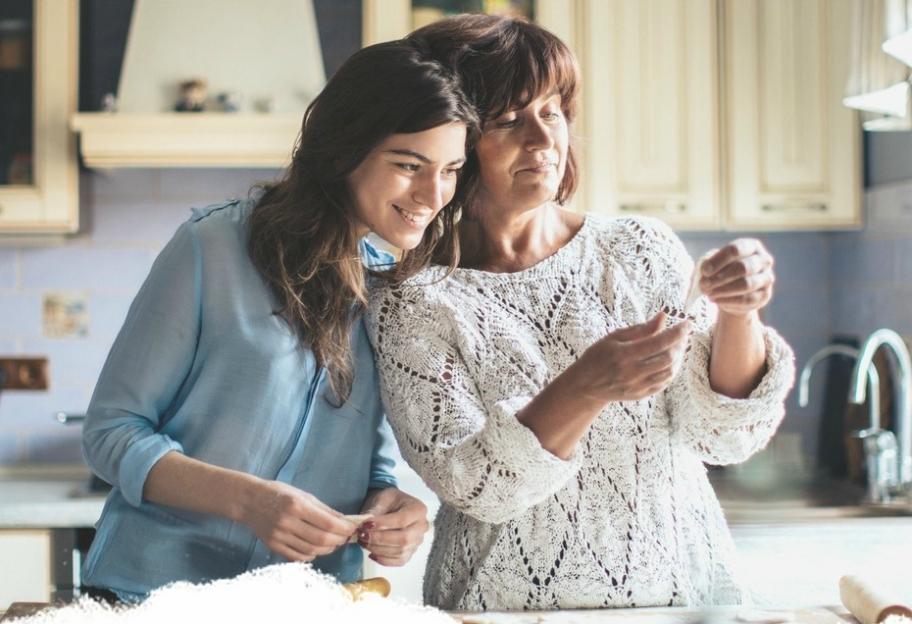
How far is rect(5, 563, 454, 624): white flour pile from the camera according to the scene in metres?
0.99

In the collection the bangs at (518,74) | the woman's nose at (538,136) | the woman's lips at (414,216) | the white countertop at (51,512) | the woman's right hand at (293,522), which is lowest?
the white countertop at (51,512)

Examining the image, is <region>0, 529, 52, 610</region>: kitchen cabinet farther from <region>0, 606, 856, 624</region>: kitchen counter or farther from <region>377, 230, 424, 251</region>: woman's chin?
<region>377, 230, 424, 251</region>: woman's chin

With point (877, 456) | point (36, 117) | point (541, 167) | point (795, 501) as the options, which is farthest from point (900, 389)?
point (36, 117)

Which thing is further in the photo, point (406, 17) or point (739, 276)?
point (406, 17)

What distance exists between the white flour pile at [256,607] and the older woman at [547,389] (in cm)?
21

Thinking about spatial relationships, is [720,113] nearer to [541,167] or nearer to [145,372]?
[541,167]

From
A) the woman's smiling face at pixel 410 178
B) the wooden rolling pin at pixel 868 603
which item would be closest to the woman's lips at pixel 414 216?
the woman's smiling face at pixel 410 178

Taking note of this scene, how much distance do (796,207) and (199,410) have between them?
1752 millimetres

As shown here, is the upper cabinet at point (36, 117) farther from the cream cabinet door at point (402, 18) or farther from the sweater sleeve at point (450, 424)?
the sweater sleeve at point (450, 424)

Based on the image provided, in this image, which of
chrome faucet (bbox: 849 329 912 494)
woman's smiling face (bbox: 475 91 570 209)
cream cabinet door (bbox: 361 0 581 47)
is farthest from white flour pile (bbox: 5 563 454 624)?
cream cabinet door (bbox: 361 0 581 47)

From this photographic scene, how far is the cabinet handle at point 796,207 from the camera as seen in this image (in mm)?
2535

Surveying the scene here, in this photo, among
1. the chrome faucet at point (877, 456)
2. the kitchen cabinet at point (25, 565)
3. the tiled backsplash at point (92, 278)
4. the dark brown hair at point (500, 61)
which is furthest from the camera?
the tiled backsplash at point (92, 278)

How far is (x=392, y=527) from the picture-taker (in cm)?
121

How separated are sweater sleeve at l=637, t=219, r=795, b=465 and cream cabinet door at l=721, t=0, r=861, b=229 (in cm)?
125
